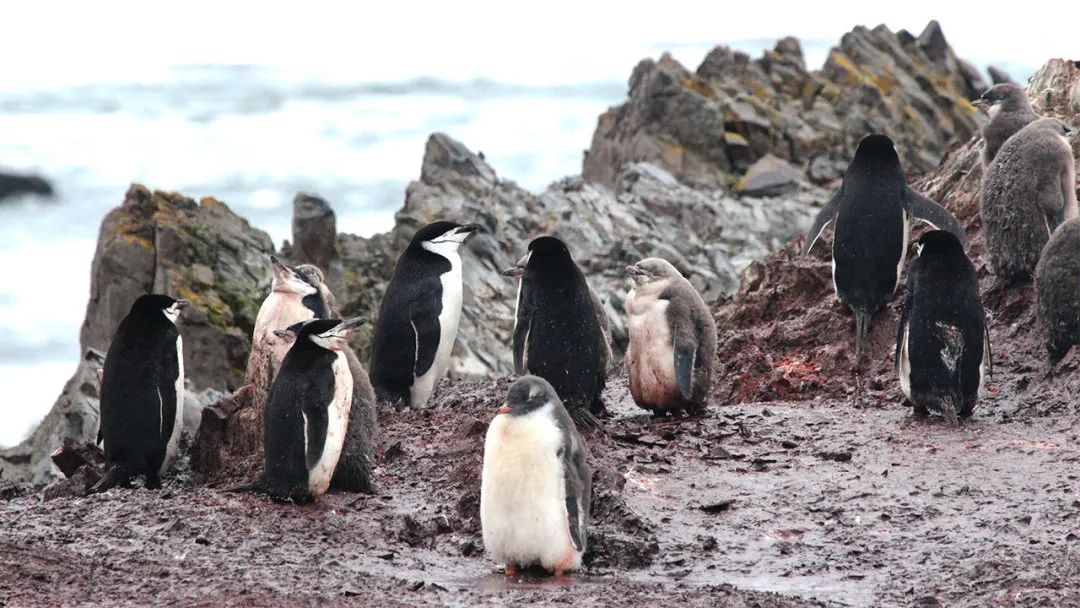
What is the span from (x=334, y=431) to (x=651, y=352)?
208 centimetres

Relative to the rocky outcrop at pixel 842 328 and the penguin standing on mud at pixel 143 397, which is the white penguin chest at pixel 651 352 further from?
the penguin standing on mud at pixel 143 397

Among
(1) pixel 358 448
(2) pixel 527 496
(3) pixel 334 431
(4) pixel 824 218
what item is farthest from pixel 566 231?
(2) pixel 527 496

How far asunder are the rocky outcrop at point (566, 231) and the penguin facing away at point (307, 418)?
877 cm

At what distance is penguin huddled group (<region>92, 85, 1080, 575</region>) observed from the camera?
5863 mm

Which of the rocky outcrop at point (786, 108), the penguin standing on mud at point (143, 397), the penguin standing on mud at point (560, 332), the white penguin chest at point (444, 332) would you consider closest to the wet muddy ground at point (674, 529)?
the penguin standing on mud at point (560, 332)

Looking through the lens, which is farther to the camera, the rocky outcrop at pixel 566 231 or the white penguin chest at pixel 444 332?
the rocky outcrop at pixel 566 231

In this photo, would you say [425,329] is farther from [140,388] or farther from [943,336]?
[943,336]

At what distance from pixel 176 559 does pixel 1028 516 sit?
3.56m

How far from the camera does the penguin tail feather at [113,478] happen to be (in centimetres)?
812

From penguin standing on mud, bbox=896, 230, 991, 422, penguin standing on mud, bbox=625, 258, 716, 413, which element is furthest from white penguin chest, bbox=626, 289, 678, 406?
penguin standing on mud, bbox=896, 230, 991, 422

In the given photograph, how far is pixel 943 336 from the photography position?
25.9 ft

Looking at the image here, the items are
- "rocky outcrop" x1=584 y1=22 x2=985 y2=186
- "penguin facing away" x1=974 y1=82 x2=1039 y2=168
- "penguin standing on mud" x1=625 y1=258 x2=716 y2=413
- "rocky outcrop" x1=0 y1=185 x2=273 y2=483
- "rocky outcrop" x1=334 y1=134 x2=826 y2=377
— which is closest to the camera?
"penguin standing on mud" x1=625 y1=258 x2=716 y2=413

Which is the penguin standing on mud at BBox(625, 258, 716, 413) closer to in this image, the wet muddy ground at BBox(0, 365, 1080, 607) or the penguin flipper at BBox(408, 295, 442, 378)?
the wet muddy ground at BBox(0, 365, 1080, 607)

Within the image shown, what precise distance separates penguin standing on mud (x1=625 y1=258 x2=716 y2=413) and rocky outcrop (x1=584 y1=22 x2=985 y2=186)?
713 inches
